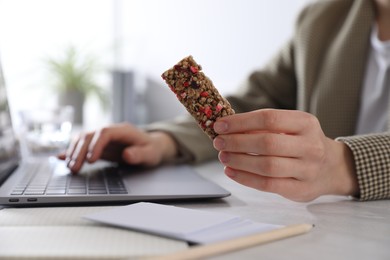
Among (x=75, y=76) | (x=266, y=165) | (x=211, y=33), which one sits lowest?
(x=75, y=76)

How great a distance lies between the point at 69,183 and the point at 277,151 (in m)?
0.39

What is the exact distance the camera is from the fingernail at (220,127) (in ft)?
2.49

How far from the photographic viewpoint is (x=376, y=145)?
912 millimetres

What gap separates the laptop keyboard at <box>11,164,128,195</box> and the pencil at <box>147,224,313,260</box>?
31 centimetres

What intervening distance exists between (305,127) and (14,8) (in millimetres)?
2543

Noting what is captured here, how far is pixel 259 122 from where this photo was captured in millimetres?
757

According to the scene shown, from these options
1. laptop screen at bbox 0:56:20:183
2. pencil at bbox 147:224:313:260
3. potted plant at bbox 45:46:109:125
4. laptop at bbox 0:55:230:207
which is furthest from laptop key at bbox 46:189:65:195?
potted plant at bbox 45:46:109:125

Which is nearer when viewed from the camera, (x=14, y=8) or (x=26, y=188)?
(x=26, y=188)

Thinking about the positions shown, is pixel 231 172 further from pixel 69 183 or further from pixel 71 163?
pixel 71 163

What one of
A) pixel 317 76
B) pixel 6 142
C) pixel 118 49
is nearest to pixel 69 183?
pixel 6 142

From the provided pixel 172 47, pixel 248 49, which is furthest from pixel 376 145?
pixel 172 47

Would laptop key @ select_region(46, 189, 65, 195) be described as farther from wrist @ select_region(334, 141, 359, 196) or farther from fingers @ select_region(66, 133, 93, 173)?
wrist @ select_region(334, 141, 359, 196)

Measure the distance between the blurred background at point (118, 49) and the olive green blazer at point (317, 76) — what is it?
31.7 inches

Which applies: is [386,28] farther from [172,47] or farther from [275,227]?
Answer: [172,47]
